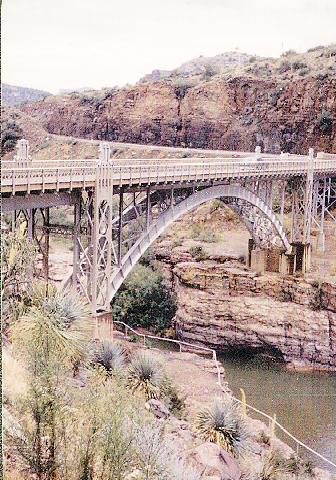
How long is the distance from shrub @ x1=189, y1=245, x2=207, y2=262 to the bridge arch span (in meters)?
3.76

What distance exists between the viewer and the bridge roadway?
1276cm

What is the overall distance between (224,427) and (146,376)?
76.5 inches

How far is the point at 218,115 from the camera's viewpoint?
1857 inches

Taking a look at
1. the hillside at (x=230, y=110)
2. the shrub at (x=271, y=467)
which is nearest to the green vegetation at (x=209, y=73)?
the hillside at (x=230, y=110)

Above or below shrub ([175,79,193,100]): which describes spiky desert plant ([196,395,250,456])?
below

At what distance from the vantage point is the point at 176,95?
5066 centimetres

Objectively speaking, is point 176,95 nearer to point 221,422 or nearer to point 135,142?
point 135,142

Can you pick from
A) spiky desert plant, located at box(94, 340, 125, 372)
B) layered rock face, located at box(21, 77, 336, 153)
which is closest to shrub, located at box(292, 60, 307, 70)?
layered rock face, located at box(21, 77, 336, 153)

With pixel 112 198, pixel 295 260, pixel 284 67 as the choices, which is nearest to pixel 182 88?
pixel 284 67

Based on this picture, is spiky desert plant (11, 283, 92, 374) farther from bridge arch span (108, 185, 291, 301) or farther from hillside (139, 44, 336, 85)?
hillside (139, 44, 336, 85)

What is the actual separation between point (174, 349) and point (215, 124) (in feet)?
80.3

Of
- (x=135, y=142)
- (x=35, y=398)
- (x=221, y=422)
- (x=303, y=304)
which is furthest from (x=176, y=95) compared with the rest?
(x=35, y=398)

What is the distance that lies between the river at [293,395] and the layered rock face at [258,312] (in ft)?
2.26

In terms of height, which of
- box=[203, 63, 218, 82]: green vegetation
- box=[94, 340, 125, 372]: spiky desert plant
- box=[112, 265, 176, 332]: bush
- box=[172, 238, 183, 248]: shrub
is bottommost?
box=[112, 265, 176, 332]: bush
